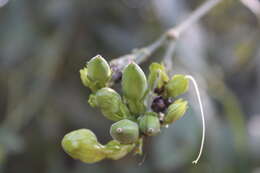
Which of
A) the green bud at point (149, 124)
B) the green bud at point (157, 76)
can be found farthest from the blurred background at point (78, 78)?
the green bud at point (149, 124)

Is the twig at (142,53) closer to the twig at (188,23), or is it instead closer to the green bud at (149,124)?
the twig at (188,23)

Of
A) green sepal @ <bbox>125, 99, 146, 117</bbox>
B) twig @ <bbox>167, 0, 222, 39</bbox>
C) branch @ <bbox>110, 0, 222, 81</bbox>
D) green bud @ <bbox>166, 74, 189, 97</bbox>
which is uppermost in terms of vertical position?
twig @ <bbox>167, 0, 222, 39</bbox>

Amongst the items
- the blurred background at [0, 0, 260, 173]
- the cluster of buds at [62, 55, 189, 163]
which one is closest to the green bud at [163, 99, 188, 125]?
the cluster of buds at [62, 55, 189, 163]

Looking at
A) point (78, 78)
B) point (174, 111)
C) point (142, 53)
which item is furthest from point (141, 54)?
point (78, 78)

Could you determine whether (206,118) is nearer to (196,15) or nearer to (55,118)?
(196,15)

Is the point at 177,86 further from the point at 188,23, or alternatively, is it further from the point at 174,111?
the point at 188,23

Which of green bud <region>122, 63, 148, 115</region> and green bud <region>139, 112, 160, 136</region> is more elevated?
green bud <region>122, 63, 148, 115</region>

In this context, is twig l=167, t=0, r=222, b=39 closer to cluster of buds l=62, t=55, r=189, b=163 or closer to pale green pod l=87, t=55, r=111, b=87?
cluster of buds l=62, t=55, r=189, b=163
